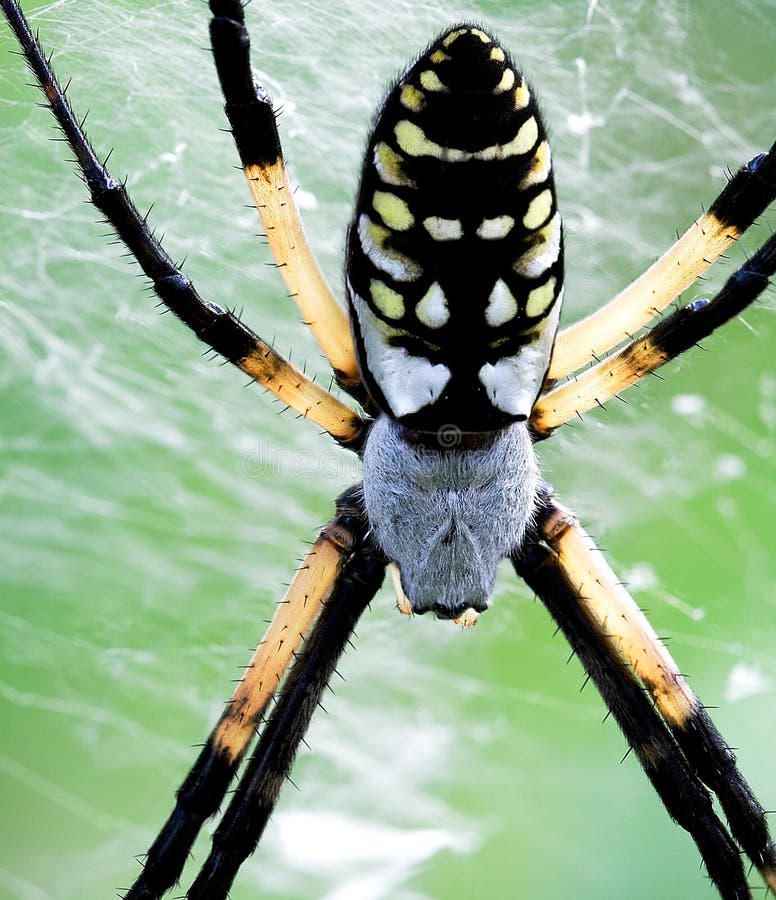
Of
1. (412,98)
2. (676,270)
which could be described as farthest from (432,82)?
(676,270)

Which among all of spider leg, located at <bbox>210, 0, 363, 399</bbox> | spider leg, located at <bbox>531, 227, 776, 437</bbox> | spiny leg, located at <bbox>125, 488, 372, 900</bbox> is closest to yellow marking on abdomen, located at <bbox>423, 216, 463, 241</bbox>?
spider leg, located at <bbox>210, 0, 363, 399</bbox>

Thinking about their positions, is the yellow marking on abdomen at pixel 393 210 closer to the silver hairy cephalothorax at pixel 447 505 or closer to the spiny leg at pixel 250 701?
the silver hairy cephalothorax at pixel 447 505

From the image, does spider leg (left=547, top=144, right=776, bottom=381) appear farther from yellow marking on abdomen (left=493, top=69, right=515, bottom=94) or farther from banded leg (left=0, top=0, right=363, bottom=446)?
yellow marking on abdomen (left=493, top=69, right=515, bottom=94)

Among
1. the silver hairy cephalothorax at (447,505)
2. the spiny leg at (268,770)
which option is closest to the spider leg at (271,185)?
the silver hairy cephalothorax at (447,505)

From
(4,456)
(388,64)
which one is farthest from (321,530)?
(388,64)

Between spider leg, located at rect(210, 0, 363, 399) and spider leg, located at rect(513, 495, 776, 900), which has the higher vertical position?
spider leg, located at rect(210, 0, 363, 399)

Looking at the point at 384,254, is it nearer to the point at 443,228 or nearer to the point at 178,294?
the point at 443,228

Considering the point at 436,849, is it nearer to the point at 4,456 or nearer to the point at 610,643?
the point at 610,643
